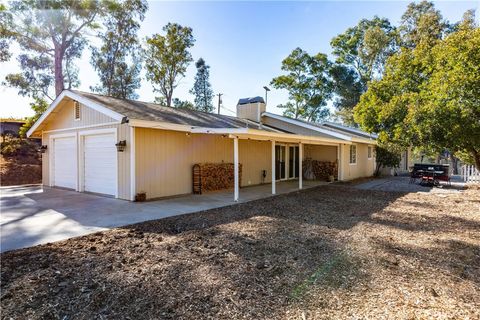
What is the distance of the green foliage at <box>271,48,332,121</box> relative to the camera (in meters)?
27.7

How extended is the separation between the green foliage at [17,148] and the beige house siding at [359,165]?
18.3 m

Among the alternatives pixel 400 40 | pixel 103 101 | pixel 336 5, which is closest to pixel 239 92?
pixel 400 40

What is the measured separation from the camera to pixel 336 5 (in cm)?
1098

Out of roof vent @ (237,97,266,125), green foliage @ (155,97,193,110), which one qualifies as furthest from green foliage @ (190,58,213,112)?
roof vent @ (237,97,266,125)

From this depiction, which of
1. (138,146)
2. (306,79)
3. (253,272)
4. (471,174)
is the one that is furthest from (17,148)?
(471,174)

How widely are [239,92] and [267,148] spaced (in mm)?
15205

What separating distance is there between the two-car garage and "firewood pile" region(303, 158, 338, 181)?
980cm

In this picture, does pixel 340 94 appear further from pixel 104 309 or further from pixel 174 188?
pixel 104 309

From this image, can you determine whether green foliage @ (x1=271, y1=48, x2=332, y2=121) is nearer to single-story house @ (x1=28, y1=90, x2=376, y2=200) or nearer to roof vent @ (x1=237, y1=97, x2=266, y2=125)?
roof vent @ (x1=237, y1=97, x2=266, y2=125)

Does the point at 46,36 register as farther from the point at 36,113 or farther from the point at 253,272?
the point at 253,272

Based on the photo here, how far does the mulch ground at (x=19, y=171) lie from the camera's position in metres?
14.2

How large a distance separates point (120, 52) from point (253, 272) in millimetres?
23065

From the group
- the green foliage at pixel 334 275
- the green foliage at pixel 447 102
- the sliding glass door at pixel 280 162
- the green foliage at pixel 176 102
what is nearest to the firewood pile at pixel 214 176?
the sliding glass door at pixel 280 162

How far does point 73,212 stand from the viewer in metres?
6.94
